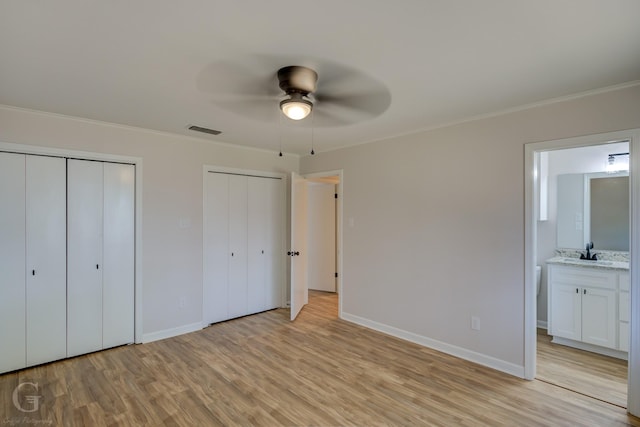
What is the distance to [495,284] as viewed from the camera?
295 centimetres

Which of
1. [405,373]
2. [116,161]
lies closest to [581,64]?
[405,373]

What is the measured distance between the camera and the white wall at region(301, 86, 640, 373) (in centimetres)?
277

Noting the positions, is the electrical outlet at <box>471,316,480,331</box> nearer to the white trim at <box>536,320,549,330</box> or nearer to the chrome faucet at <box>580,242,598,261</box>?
the white trim at <box>536,320,549,330</box>

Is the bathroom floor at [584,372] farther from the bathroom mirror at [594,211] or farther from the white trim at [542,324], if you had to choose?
the bathroom mirror at [594,211]

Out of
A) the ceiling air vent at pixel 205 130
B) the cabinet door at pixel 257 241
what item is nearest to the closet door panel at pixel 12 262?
the ceiling air vent at pixel 205 130

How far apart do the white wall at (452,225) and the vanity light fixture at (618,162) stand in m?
1.71

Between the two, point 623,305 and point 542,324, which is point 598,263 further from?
point 542,324

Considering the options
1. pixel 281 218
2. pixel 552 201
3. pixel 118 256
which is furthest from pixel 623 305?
pixel 118 256

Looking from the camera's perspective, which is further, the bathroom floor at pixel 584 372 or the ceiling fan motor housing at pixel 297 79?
the bathroom floor at pixel 584 372

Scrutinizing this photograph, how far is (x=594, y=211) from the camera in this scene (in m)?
3.72

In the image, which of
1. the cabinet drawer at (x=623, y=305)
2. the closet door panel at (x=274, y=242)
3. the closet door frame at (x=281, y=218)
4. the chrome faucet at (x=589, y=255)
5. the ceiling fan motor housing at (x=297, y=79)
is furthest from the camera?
the closet door panel at (x=274, y=242)

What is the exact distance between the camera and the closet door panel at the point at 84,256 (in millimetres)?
3148

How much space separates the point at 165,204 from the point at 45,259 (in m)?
1.21

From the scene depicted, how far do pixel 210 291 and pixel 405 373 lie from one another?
2.64 meters
